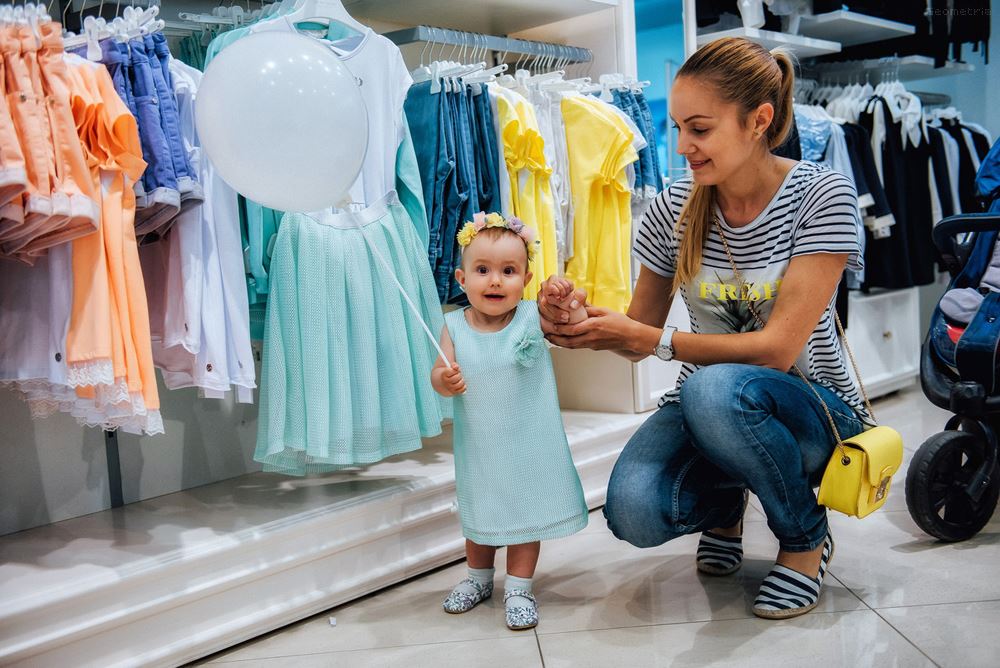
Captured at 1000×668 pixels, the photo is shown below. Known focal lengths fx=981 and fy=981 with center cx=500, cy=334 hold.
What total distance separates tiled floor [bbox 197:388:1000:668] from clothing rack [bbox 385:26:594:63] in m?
1.45

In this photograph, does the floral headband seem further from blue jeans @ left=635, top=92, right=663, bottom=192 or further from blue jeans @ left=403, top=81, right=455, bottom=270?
blue jeans @ left=635, top=92, right=663, bottom=192

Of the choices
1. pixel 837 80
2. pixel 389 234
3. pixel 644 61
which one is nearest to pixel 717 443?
pixel 389 234

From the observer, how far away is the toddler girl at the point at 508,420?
2090 mm

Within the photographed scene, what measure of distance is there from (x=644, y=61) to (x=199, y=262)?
2.05 m

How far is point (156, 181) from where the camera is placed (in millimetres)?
2035

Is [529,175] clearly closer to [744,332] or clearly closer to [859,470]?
[744,332]

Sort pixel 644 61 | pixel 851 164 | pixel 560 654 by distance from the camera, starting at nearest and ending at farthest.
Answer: pixel 560 654, pixel 644 61, pixel 851 164

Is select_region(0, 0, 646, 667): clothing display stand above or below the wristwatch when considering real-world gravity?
below

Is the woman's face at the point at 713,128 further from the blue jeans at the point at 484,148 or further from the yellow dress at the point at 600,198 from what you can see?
the yellow dress at the point at 600,198

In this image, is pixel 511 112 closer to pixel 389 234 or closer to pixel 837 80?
pixel 389 234

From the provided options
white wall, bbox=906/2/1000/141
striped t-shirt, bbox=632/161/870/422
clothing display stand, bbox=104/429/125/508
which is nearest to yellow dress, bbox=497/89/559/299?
striped t-shirt, bbox=632/161/870/422

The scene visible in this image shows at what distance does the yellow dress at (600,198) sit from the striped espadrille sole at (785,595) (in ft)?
3.96

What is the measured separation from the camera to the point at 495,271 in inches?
82.0

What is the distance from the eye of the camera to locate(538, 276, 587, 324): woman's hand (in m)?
2.02
